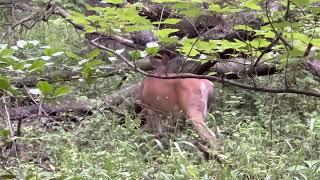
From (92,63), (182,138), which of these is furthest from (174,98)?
(92,63)

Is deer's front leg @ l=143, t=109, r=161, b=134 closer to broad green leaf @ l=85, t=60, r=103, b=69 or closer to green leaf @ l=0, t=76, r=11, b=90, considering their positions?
broad green leaf @ l=85, t=60, r=103, b=69

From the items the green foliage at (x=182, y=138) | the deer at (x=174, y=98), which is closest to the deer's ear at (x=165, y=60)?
the deer at (x=174, y=98)

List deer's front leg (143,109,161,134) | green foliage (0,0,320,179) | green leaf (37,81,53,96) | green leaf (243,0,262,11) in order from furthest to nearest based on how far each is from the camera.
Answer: deer's front leg (143,109,161,134) → green foliage (0,0,320,179) → green leaf (243,0,262,11) → green leaf (37,81,53,96)

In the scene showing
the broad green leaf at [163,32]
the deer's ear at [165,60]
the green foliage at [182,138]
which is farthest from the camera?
the deer's ear at [165,60]

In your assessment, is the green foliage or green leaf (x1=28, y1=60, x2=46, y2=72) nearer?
green leaf (x1=28, y1=60, x2=46, y2=72)

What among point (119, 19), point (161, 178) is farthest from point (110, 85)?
point (119, 19)

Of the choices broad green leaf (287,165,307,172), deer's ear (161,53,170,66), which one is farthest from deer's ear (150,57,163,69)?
broad green leaf (287,165,307,172)

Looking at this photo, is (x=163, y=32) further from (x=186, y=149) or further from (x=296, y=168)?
(x=186, y=149)

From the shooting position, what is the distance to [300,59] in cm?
242

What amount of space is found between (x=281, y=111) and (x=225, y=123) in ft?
2.38

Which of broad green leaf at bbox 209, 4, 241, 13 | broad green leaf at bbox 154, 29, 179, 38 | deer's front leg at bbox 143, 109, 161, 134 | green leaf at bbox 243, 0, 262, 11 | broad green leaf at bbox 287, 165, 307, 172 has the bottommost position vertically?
deer's front leg at bbox 143, 109, 161, 134

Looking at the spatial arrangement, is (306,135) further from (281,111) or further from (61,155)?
(61,155)

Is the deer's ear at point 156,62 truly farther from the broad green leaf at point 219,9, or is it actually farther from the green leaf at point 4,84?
the green leaf at point 4,84

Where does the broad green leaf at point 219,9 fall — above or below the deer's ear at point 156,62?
above
